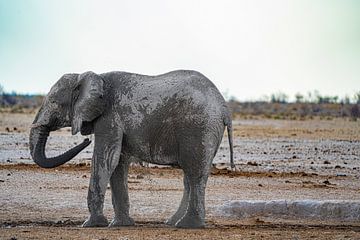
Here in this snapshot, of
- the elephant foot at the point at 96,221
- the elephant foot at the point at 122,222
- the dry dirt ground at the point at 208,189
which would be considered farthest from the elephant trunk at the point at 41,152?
the elephant foot at the point at 122,222

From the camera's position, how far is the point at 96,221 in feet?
51.0

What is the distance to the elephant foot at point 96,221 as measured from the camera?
15484 millimetres

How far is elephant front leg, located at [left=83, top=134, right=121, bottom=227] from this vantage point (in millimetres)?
15477

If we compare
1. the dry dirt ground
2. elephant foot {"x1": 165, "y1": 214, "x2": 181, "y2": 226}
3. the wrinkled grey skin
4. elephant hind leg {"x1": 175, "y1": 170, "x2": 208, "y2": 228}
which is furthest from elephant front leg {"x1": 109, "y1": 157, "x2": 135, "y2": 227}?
elephant hind leg {"x1": 175, "y1": 170, "x2": 208, "y2": 228}

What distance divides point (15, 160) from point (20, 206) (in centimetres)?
790

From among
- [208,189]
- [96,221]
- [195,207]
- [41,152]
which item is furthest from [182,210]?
[208,189]

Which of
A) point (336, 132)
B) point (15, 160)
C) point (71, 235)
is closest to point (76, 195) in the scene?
point (71, 235)

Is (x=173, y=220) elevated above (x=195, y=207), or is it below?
below

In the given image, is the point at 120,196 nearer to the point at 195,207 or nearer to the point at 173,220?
the point at 173,220

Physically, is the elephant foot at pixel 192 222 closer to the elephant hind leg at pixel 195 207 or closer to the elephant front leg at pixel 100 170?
the elephant hind leg at pixel 195 207

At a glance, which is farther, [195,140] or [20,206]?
[20,206]

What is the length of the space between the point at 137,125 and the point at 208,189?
15.8 feet

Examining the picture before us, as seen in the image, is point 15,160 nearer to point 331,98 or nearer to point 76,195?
point 76,195

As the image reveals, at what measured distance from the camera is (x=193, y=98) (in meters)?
15.2
